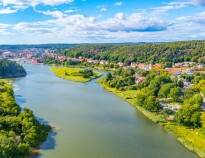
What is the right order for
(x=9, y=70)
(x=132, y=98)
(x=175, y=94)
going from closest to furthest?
(x=175, y=94) < (x=132, y=98) < (x=9, y=70)

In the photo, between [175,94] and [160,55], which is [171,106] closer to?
[175,94]

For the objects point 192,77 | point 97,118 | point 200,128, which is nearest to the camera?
point 200,128

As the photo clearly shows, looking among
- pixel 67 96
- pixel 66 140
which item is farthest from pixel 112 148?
pixel 67 96

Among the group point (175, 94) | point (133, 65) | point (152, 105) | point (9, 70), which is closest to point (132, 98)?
point (175, 94)

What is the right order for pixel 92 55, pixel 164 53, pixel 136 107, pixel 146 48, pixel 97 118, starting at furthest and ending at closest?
pixel 92 55
pixel 146 48
pixel 164 53
pixel 136 107
pixel 97 118

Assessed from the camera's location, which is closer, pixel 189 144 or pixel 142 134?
pixel 189 144

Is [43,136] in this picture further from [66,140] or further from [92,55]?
[92,55]

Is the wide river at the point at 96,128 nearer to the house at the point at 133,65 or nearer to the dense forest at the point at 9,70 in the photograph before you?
the dense forest at the point at 9,70

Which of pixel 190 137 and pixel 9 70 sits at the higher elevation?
pixel 9 70
